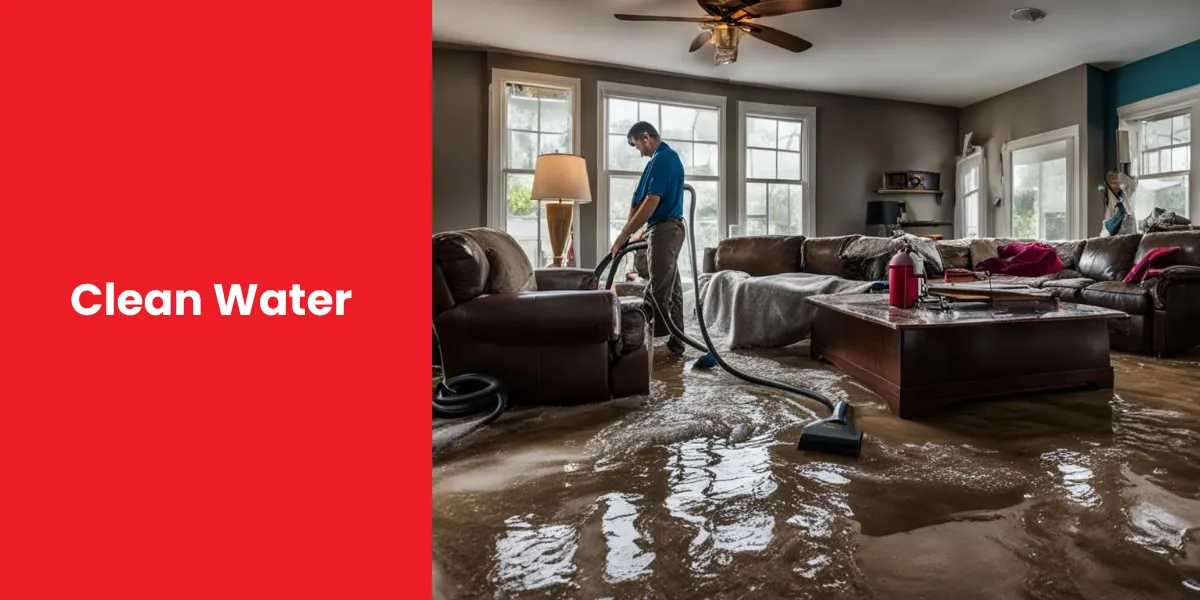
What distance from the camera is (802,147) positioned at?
6.64 m

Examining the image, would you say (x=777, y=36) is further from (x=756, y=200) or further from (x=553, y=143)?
(x=756, y=200)

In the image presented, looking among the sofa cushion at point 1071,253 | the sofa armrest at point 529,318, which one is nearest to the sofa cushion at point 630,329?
the sofa armrest at point 529,318

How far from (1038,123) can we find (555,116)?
501 centimetres

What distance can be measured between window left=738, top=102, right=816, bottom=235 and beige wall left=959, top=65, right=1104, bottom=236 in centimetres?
208

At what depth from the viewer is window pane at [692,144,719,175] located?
6176 mm

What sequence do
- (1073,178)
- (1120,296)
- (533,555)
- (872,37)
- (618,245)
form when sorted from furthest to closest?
(1073,178), (872,37), (1120,296), (618,245), (533,555)

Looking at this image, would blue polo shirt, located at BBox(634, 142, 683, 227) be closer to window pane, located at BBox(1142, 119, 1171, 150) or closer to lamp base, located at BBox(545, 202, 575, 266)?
lamp base, located at BBox(545, 202, 575, 266)

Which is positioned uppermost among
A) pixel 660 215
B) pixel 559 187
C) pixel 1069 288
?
pixel 559 187

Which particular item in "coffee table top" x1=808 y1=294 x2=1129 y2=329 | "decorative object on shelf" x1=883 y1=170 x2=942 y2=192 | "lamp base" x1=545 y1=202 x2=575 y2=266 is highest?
"decorative object on shelf" x1=883 y1=170 x2=942 y2=192

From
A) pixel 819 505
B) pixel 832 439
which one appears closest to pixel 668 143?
pixel 832 439

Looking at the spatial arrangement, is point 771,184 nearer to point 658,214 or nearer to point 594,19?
point 594,19

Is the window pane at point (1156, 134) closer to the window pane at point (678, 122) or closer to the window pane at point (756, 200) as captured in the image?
the window pane at point (756, 200)

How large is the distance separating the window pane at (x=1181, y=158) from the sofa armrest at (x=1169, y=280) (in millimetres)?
2559

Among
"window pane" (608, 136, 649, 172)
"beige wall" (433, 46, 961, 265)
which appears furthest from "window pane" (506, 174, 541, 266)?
"window pane" (608, 136, 649, 172)
